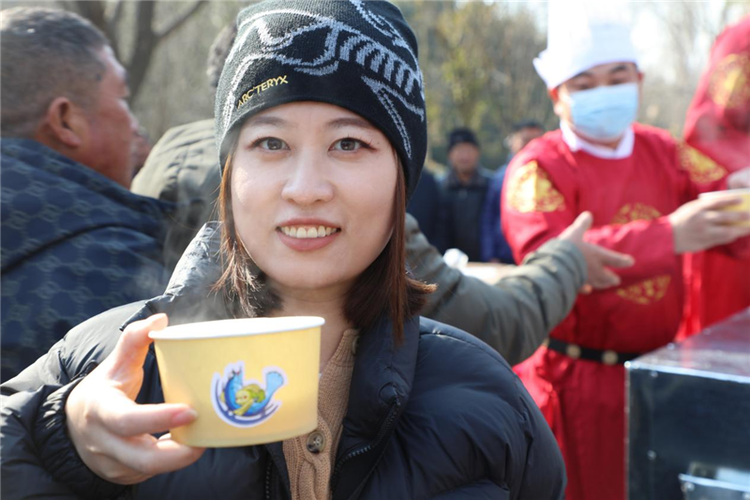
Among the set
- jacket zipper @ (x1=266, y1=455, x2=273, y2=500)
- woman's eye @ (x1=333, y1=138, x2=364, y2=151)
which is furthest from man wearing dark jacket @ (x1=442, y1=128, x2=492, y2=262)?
jacket zipper @ (x1=266, y1=455, x2=273, y2=500)

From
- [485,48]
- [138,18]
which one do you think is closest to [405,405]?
[138,18]

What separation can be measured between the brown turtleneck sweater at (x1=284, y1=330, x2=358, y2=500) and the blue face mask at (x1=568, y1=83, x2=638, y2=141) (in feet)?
7.21

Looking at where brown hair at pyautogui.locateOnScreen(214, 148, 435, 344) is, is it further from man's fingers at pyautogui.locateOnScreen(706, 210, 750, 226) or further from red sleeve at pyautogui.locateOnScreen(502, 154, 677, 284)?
man's fingers at pyautogui.locateOnScreen(706, 210, 750, 226)

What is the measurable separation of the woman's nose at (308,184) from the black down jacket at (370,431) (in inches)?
10.1

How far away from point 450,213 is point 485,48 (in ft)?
33.4

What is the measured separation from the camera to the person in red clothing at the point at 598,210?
10.5 ft

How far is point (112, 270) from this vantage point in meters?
1.93

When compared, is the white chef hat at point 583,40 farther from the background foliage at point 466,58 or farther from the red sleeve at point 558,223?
the background foliage at point 466,58

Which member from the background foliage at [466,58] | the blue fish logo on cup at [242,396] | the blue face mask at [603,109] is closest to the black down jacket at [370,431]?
the blue fish logo on cup at [242,396]

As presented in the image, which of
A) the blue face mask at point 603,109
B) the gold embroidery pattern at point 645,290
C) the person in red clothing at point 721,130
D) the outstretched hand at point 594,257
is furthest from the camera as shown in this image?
the person in red clothing at point 721,130

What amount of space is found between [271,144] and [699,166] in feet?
8.53

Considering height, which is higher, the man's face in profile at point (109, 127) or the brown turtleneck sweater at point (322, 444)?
the man's face in profile at point (109, 127)

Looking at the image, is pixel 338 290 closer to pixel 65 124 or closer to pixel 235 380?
pixel 235 380

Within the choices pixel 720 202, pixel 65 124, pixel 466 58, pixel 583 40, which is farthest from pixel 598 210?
pixel 466 58
